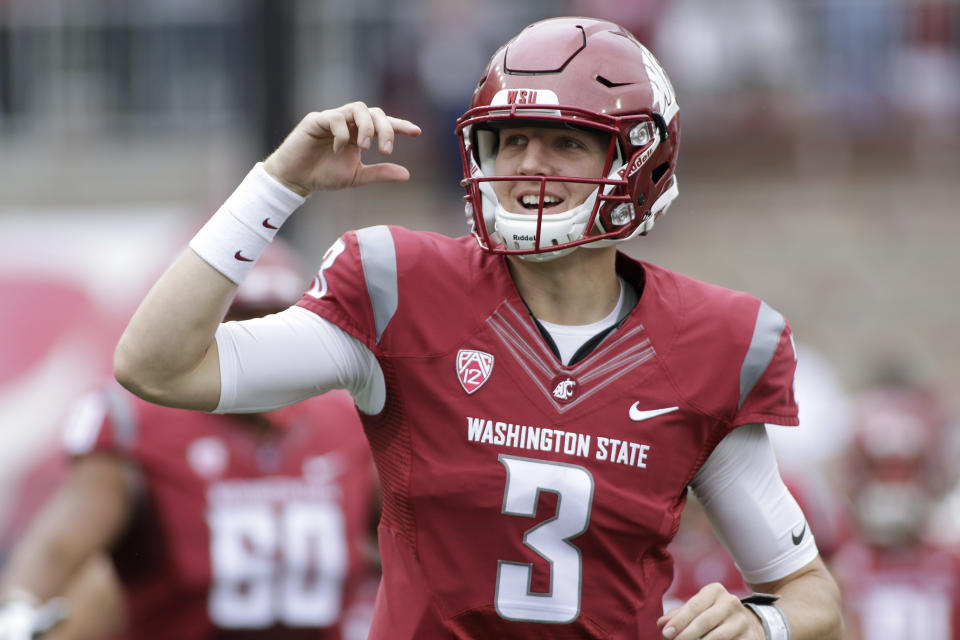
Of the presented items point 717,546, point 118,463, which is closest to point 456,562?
point 118,463

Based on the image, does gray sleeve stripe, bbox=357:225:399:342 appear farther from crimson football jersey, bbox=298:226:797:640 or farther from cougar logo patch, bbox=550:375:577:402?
cougar logo patch, bbox=550:375:577:402

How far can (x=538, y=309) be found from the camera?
3.23 metres

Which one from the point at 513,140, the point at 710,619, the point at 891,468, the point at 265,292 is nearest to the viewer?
the point at 710,619

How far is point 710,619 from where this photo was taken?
2992 mm

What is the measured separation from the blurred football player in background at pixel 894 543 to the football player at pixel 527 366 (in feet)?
13.9

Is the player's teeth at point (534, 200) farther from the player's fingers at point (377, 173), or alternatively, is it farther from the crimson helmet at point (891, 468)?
the crimson helmet at point (891, 468)

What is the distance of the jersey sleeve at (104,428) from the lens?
489 cm

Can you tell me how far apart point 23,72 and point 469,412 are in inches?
399

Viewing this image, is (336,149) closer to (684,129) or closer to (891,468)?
(891,468)

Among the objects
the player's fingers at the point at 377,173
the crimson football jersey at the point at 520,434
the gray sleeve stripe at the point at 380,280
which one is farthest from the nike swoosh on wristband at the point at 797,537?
the player's fingers at the point at 377,173

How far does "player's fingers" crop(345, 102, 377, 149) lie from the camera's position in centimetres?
288

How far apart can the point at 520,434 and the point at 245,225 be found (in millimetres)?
641

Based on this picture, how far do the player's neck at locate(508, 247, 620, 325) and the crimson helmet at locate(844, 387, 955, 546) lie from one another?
4760 millimetres

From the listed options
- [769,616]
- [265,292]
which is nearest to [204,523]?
[265,292]
